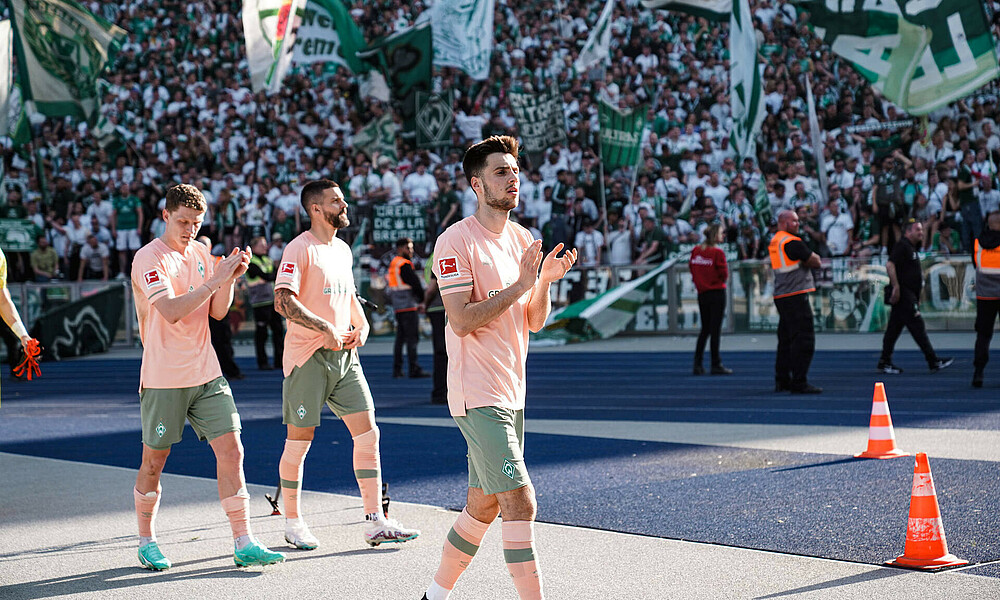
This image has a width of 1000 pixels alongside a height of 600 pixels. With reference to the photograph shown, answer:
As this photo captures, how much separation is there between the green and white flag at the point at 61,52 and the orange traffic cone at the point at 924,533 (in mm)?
Result: 19867

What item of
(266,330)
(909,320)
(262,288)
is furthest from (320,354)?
(266,330)

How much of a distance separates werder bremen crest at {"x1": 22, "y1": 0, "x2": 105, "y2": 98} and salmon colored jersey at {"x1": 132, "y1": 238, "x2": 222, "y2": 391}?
17.5 meters

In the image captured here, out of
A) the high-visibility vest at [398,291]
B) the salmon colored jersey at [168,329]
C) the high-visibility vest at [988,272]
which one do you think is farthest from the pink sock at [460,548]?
the high-visibility vest at [398,291]

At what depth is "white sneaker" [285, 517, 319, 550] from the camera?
6.34 m

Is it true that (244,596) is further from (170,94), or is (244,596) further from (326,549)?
(170,94)

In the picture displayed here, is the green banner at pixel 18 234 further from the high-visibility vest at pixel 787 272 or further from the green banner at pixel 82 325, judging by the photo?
the high-visibility vest at pixel 787 272

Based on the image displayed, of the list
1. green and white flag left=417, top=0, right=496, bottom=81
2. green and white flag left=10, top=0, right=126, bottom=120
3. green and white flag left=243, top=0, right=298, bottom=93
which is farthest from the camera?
green and white flag left=417, top=0, right=496, bottom=81

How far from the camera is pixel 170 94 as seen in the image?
95.1 feet

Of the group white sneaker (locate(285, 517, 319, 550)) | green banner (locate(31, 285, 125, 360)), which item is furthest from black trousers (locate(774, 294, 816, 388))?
green banner (locate(31, 285, 125, 360))

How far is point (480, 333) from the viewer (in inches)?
181

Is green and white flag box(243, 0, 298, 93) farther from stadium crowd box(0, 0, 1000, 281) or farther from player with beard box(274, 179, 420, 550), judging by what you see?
player with beard box(274, 179, 420, 550)

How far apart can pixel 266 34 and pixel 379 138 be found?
738cm

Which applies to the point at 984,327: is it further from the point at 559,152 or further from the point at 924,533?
the point at 559,152

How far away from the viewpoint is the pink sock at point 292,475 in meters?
6.46
